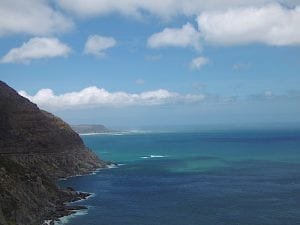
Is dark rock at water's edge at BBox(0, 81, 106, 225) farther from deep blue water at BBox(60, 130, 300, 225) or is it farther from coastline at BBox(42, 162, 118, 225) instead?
deep blue water at BBox(60, 130, 300, 225)

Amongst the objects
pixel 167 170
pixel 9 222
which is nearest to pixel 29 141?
pixel 167 170

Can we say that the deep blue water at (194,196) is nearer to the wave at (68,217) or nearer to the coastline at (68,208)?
the wave at (68,217)

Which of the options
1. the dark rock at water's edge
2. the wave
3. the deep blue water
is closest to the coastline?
the wave

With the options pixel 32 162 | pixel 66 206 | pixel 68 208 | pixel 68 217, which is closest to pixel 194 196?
pixel 66 206

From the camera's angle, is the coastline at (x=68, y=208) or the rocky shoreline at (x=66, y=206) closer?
the coastline at (x=68, y=208)

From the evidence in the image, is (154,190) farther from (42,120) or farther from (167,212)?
(42,120)

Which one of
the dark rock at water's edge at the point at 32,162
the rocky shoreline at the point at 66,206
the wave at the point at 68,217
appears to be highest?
the dark rock at water's edge at the point at 32,162

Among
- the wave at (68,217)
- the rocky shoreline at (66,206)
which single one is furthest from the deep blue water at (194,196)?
the rocky shoreline at (66,206)

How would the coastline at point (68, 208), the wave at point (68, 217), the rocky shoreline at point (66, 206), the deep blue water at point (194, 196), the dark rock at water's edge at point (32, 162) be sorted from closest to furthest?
the wave at point (68, 217) < the coastline at point (68, 208) < the deep blue water at point (194, 196) < the dark rock at water's edge at point (32, 162) < the rocky shoreline at point (66, 206)
